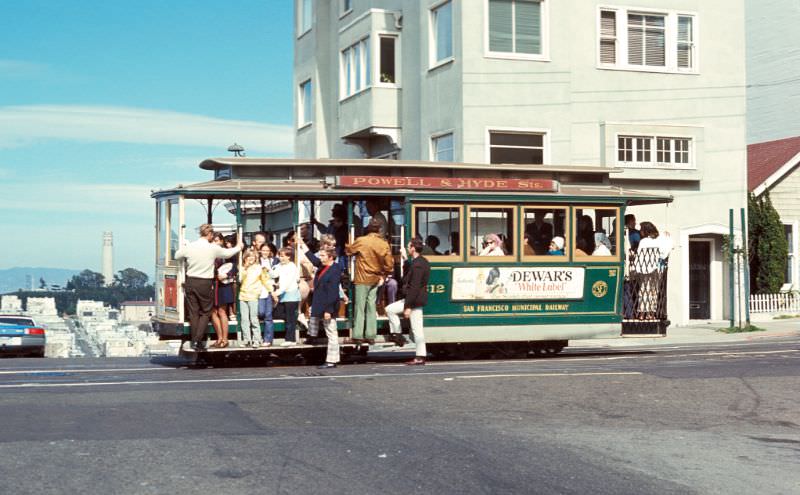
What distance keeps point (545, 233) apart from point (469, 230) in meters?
1.39

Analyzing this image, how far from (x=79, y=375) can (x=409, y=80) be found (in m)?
17.8

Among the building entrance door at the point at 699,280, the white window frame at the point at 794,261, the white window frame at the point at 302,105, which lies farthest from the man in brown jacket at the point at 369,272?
the white window frame at the point at 302,105

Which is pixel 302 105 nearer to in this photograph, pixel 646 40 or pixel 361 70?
pixel 361 70

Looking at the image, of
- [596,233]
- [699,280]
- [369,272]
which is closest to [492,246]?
[596,233]

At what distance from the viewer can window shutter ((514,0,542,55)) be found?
29766mm

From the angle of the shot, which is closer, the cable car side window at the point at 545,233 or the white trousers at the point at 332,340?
the white trousers at the point at 332,340

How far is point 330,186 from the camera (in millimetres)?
17906

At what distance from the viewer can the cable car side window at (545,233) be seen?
1875cm

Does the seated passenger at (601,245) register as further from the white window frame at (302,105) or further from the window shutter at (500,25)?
the white window frame at (302,105)

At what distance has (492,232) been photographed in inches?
740

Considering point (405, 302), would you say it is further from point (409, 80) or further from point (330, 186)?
point (409, 80)

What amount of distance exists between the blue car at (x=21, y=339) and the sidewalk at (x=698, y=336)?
15.8 meters

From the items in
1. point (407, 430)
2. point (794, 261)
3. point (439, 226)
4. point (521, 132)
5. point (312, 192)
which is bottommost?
point (407, 430)

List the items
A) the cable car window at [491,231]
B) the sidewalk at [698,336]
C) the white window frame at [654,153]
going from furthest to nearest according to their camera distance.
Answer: the white window frame at [654,153], the sidewalk at [698,336], the cable car window at [491,231]
